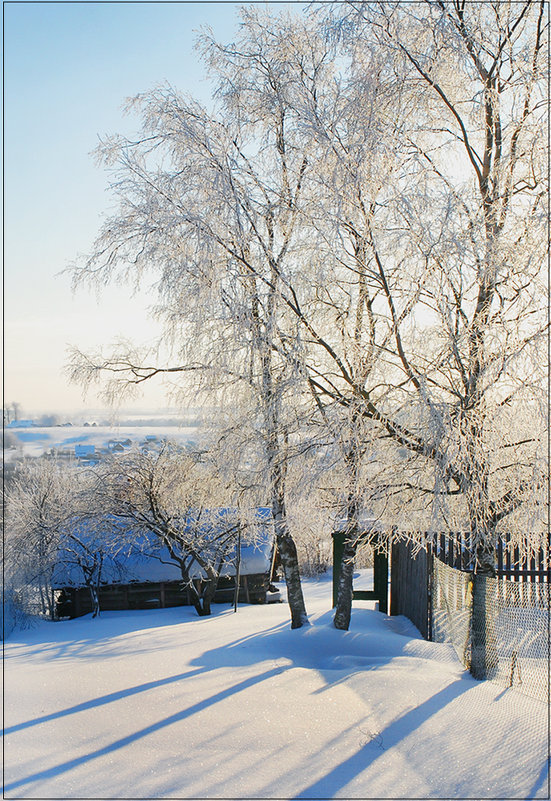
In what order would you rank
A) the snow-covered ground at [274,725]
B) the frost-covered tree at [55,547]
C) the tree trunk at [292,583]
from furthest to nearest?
the frost-covered tree at [55,547] < the tree trunk at [292,583] < the snow-covered ground at [274,725]

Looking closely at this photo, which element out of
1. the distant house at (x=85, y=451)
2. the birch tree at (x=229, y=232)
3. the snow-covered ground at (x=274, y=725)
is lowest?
the snow-covered ground at (x=274, y=725)

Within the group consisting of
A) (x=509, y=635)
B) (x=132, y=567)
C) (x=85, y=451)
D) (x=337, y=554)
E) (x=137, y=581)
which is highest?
(x=85, y=451)

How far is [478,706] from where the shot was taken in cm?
516

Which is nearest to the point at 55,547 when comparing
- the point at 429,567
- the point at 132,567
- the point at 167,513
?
the point at 132,567

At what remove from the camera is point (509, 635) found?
6.00 meters

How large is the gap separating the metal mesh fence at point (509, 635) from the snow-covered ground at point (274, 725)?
0.27 m

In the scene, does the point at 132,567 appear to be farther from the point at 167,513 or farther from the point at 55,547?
the point at 167,513

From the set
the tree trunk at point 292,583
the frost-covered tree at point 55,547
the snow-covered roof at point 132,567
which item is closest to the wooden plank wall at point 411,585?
the tree trunk at point 292,583

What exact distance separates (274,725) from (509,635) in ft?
8.69

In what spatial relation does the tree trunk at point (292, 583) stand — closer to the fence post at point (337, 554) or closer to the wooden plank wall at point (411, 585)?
the fence post at point (337, 554)

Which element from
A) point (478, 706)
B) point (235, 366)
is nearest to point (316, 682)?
point (478, 706)

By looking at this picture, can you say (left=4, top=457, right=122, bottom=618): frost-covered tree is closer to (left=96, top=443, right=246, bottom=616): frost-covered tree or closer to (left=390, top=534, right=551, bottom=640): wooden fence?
(left=96, top=443, right=246, bottom=616): frost-covered tree

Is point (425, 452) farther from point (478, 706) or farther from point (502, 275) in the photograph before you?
point (478, 706)

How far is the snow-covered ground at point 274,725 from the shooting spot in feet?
12.6
